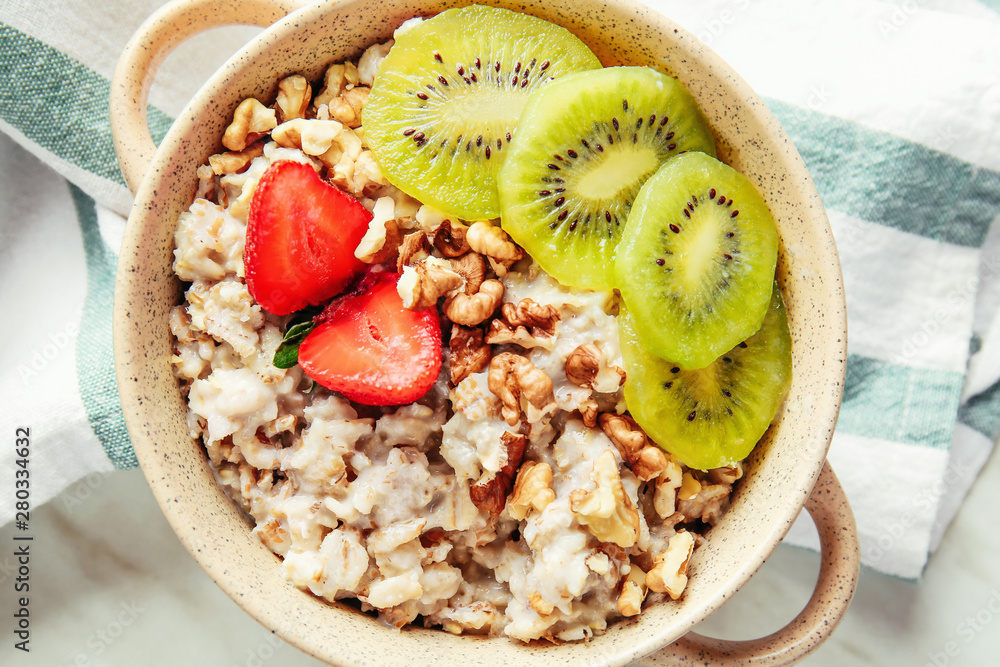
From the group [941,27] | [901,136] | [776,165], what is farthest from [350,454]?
[941,27]

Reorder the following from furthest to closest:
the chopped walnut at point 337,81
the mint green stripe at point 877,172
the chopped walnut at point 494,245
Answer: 1. the mint green stripe at point 877,172
2. the chopped walnut at point 337,81
3. the chopped walnut at point 494,245

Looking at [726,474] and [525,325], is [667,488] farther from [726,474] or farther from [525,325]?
[525,325]

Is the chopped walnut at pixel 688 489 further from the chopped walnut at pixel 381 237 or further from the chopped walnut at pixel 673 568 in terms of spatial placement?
the chopped walnut at pixel 381 237

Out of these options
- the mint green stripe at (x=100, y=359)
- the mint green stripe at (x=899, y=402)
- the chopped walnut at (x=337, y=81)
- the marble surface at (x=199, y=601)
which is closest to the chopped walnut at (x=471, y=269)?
the chopped walnut at (x=337, y=81)

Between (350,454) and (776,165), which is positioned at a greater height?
(776,165)

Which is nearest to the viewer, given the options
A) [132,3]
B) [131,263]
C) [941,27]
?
[131,263]

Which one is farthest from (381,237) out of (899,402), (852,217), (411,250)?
(899,402)

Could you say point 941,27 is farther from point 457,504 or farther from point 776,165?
point 457,504
